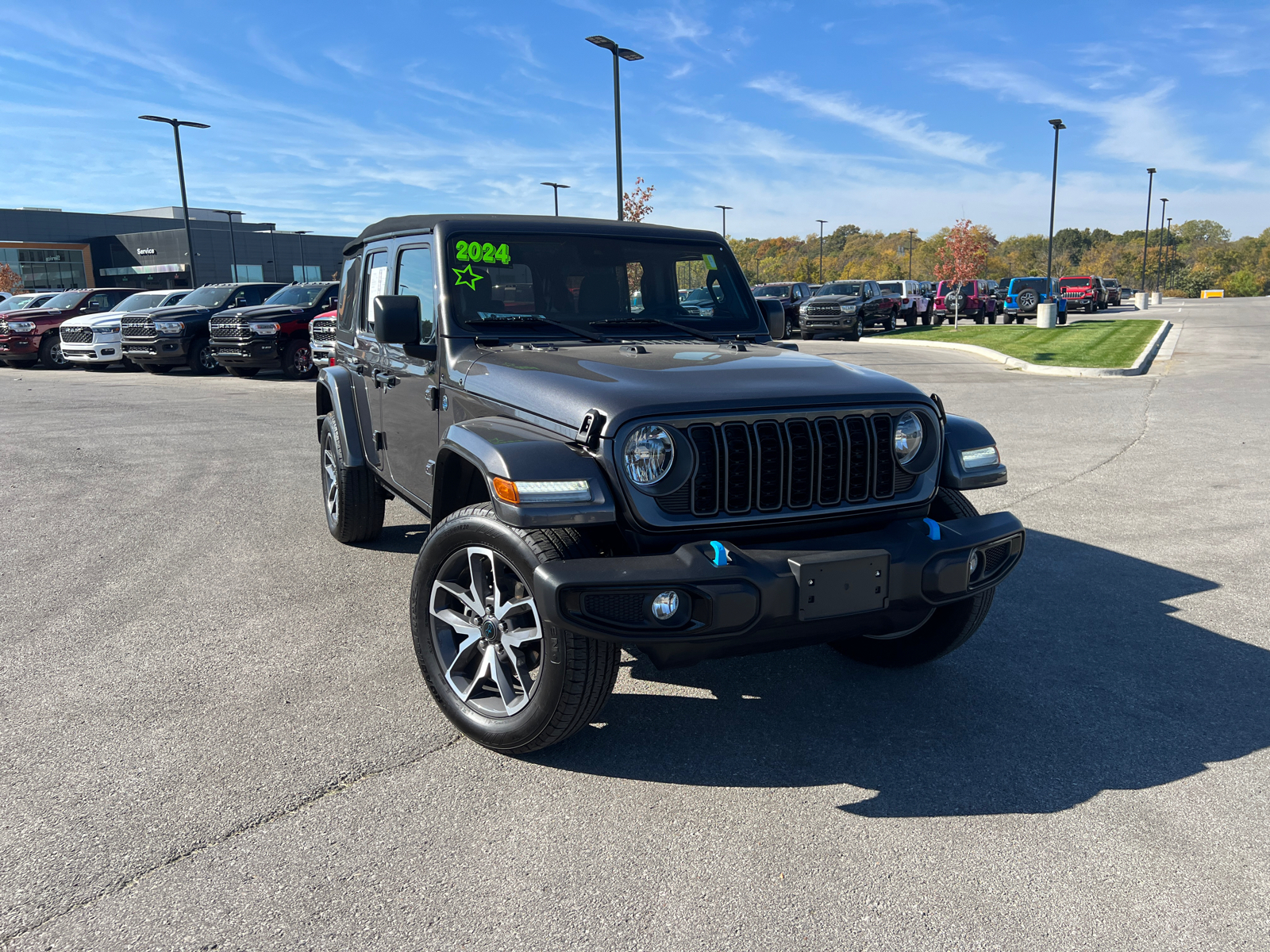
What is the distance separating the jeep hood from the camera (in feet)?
10.6

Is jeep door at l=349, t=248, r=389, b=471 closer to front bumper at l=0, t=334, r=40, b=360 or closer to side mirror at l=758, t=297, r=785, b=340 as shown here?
side mirror at l=758, t=297, r=785, b=340

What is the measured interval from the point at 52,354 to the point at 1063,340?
26425 mm

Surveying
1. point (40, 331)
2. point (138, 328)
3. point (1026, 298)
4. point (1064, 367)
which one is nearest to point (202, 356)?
point (138, 328)

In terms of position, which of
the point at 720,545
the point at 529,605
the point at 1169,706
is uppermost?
the point at 720,545

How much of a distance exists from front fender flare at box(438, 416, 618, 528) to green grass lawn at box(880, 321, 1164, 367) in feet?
58.0

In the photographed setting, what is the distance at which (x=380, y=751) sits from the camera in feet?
11.5

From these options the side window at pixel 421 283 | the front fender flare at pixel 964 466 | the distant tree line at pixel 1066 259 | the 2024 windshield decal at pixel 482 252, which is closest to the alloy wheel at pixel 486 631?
the side window at pixel 421 283

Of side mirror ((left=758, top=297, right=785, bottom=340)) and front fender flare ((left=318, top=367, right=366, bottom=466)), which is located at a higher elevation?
side mirror ((left=758, top=297, right=785, bottom=340))

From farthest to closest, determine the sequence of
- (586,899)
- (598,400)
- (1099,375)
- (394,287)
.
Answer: (1099,375), (394,287), (598,400), (586,899)

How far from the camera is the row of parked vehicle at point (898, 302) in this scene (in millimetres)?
29750

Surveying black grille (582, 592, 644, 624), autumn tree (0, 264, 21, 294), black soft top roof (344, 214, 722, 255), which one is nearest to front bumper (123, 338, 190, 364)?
black soft top roof (344, 214, 722, 255)

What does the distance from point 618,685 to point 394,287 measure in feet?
7.94

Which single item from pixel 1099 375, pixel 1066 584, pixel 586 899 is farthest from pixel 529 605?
pixel 1099 375

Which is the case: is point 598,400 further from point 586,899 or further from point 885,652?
point 885,652
